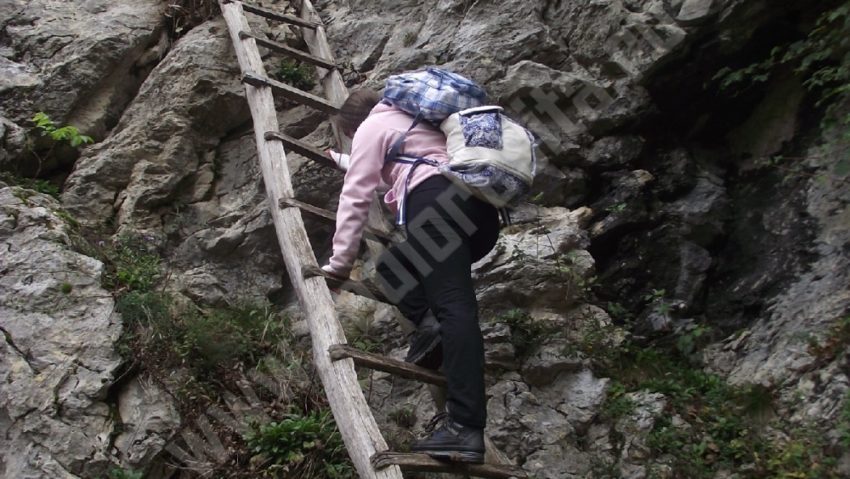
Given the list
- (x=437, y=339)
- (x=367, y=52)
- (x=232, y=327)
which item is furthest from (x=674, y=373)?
(x=367, y=52)

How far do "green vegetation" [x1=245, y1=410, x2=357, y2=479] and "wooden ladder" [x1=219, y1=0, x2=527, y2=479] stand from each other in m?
0.58

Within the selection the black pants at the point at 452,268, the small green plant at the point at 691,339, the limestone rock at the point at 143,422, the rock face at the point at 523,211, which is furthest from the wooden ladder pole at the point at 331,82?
the small green plant at the point at 691,339

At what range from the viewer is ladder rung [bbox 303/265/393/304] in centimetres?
387

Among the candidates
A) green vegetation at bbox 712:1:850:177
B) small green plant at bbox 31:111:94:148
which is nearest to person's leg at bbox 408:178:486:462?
green vegetation at bbox 712:1:850:177

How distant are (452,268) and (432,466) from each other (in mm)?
838

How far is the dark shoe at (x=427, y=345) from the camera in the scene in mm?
3512

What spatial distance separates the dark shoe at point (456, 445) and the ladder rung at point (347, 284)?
940 mm

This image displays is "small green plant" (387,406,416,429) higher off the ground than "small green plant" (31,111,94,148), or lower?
lower

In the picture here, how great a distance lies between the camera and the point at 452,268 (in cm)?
335

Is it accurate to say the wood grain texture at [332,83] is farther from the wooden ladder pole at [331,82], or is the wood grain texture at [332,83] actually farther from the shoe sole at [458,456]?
the shoe sole at [458,456]

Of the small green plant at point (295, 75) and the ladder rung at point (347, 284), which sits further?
the small green plant at point (295, 75)

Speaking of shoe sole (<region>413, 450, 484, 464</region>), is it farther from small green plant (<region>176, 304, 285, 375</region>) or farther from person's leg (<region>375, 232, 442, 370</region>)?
small green plant (<region>176, 304, 285, 375</region>)

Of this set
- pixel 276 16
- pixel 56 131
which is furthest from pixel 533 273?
pixel 56 131

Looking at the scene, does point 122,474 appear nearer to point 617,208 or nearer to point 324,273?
point 324,273
